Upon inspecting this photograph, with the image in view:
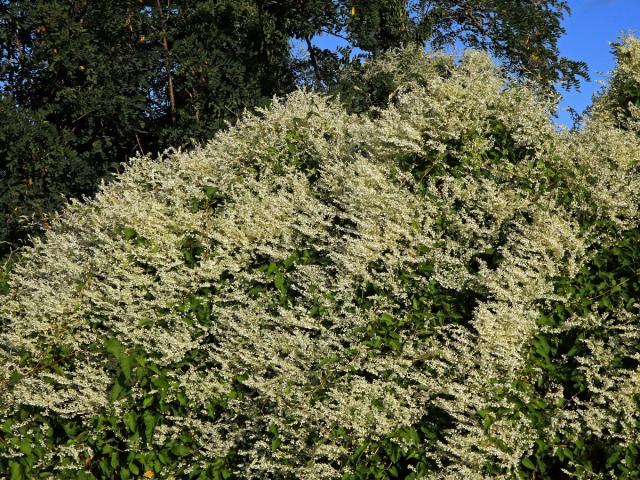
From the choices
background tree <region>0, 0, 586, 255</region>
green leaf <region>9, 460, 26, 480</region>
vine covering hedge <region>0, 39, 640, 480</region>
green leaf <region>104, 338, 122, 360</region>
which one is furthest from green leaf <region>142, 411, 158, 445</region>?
background tree <region>0, 0, 586, 255</region>

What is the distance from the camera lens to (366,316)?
14.8 feet

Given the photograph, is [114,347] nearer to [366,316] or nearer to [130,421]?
[130,421]

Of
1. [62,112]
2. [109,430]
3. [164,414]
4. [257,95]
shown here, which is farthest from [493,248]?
[62,112]

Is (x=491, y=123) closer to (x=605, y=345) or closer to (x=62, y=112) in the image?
(x=605, y=345)

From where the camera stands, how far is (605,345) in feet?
14.2

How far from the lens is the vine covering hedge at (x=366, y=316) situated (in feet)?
13.6

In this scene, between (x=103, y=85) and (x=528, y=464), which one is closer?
(x=528, y=464)

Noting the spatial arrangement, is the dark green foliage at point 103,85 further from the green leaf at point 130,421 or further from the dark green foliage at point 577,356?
the dark green foliage at point 577,356

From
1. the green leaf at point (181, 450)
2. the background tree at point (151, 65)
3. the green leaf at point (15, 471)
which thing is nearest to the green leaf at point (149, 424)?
the green leaf at point (181, 450)

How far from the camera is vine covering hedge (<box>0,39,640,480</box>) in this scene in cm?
415

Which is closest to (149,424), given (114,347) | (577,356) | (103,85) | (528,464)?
(114,347)

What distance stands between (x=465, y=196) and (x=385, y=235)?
59 cm

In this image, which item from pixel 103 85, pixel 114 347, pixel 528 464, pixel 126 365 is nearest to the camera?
pixel 528 464

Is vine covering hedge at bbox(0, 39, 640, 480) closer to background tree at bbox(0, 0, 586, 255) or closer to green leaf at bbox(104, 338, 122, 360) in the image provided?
green leaf at bbox(104, 338, 122, 360)
